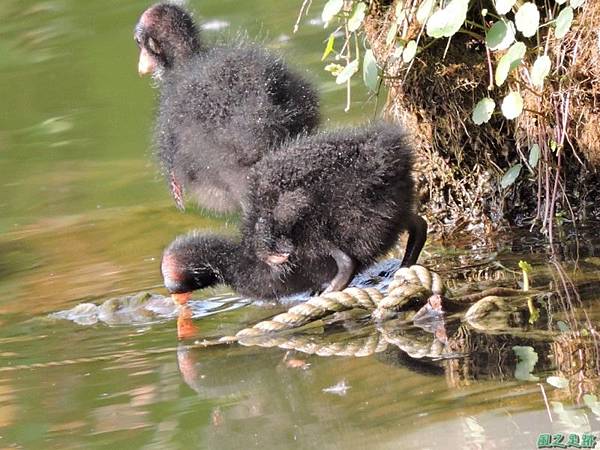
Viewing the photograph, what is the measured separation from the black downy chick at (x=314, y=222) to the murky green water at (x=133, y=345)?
18 centimetres

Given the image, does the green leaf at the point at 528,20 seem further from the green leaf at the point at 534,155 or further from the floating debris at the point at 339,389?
the floating debris at the point at 339,389

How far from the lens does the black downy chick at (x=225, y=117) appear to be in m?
4.30

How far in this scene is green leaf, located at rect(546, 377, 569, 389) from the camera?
281cm

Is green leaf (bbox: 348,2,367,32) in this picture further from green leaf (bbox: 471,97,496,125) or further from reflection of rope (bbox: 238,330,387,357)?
reflection of rope (bbox: 238,330,387,357)

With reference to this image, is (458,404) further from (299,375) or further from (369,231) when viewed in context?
(369,231)

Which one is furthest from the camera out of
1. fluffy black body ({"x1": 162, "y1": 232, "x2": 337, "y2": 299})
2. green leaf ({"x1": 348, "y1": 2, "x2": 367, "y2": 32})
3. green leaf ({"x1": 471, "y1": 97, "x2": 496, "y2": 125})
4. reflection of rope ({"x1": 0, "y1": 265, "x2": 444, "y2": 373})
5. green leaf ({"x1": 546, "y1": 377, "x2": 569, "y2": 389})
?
fluffy black body ({"x1": 162, "y1": 232, "x2": 337, "y2": 299})

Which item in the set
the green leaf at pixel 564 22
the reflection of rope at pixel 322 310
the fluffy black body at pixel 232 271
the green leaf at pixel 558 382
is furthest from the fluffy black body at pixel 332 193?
the green leaf at pixel 558 382

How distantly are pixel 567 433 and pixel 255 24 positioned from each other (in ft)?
17.1

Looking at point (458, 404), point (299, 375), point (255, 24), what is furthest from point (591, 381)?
point (255, 24)

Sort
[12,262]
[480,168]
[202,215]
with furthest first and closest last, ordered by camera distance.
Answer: [202,215], [12,262], [480,168]

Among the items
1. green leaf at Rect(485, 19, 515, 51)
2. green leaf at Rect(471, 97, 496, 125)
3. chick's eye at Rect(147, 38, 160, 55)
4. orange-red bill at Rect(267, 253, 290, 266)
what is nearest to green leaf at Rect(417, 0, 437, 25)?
green leaf at Rect(485, 19, 515, 51)

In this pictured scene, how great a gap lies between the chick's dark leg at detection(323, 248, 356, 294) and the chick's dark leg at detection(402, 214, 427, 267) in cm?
25

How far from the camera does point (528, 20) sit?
3.54 m

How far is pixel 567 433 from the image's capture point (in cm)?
252
